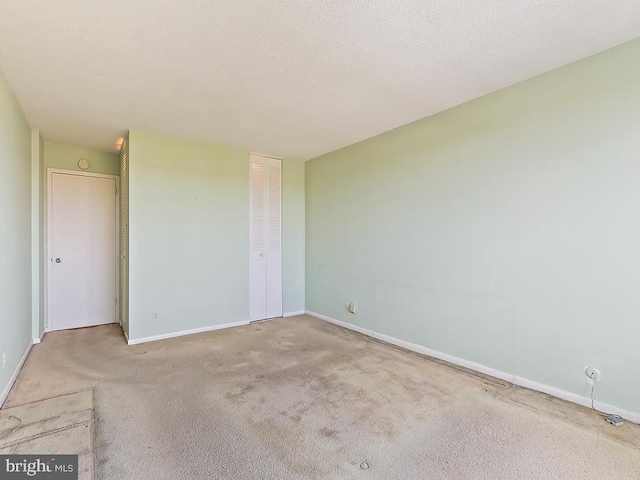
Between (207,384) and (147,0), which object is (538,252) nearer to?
(207,384)

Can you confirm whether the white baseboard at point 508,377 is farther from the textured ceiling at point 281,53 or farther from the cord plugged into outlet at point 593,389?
the textured ceiling at point 281,53

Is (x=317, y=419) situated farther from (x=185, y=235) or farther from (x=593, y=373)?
(x=185, y=235)

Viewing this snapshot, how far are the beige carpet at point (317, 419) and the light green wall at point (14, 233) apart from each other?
0.37 m

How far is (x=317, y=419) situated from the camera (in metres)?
2.24

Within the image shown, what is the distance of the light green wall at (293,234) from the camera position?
5.16m

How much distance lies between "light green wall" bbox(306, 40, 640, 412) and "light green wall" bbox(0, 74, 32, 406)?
138 inches

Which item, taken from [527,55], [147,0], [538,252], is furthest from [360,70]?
[538,252]

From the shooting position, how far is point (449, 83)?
2.72 metres

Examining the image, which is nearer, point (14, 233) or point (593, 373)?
point (593, 373)

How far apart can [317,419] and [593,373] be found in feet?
6.63

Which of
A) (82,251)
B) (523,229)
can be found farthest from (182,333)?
(523,229)

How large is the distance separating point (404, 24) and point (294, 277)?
12.9 feet

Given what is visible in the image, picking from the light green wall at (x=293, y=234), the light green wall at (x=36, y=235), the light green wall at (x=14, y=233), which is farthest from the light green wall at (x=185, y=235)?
the light green wall at (x=36, y=235)

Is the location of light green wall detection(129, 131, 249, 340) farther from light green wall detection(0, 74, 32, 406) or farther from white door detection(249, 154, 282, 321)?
light green wall detection(0, 74, 32, 406)
